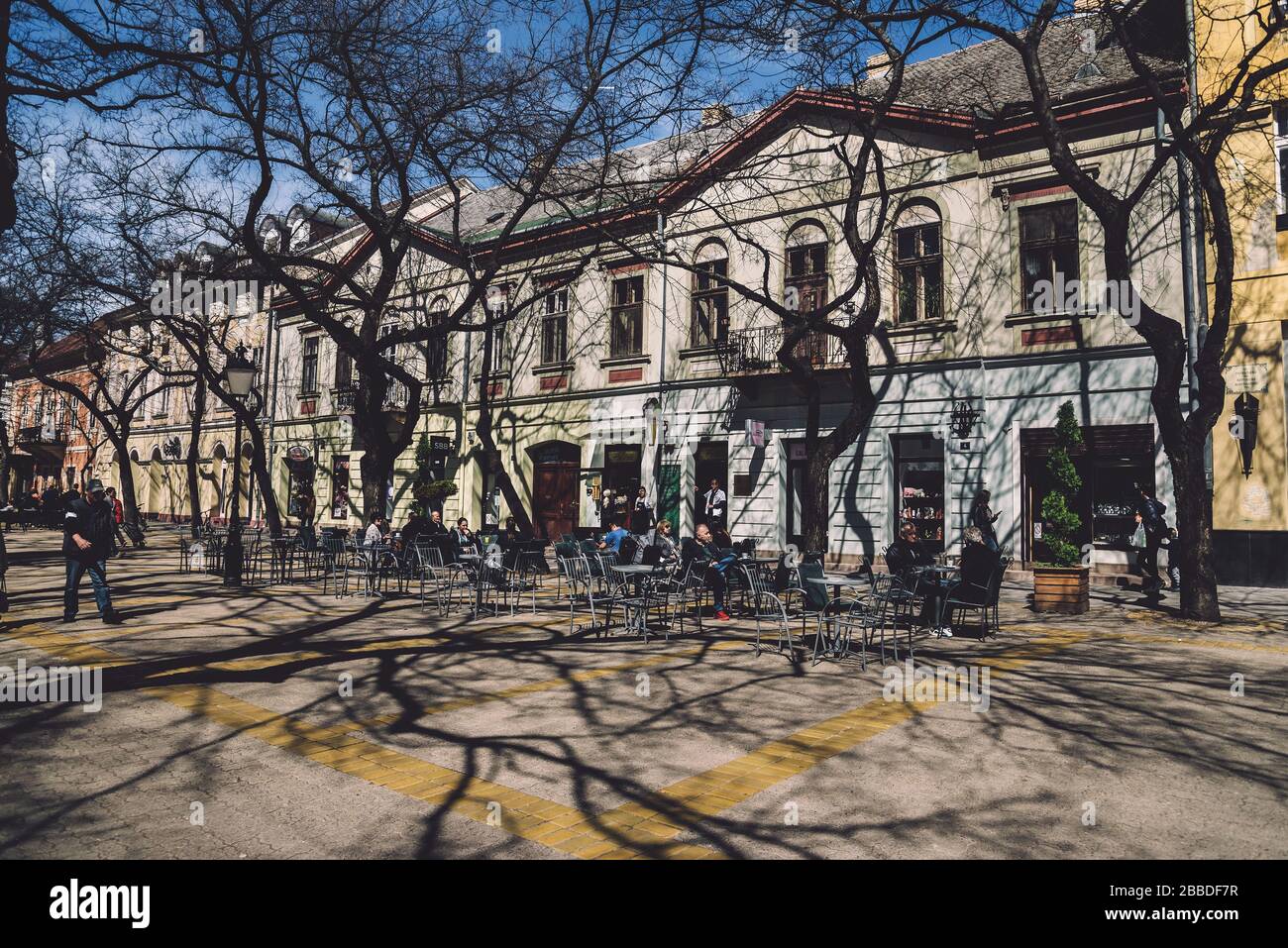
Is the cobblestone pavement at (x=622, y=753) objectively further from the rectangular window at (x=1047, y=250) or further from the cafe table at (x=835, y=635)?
the rectangular window at (x=1047, y=250)

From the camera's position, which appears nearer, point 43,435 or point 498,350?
point 498,350

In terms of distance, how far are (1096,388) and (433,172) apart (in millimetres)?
13754

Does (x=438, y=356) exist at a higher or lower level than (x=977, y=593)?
higher

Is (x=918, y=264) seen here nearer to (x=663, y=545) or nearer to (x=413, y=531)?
(x=663, y=545)

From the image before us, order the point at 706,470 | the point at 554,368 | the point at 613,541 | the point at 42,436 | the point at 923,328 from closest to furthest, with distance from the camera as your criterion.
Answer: the point at 613,541 < the point at 923,328 < the point at 706,470 < the point at 554,368 < the point at 42,436

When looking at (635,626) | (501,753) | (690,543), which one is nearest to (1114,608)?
(690,543)

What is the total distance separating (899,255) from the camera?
2023 cm

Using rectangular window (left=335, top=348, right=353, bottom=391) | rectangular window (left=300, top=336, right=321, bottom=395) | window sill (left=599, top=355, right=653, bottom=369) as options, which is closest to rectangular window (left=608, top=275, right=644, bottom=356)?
window sill (left=599, top=355, right=653, bottom=369)

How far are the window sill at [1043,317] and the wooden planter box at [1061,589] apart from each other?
6.66 m

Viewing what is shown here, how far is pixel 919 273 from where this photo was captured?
1988 cm

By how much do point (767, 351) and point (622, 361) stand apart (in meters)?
4.93

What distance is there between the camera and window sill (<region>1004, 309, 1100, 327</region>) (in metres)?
17.5

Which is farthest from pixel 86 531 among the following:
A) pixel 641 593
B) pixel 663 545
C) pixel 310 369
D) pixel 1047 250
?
pixel 310 369
